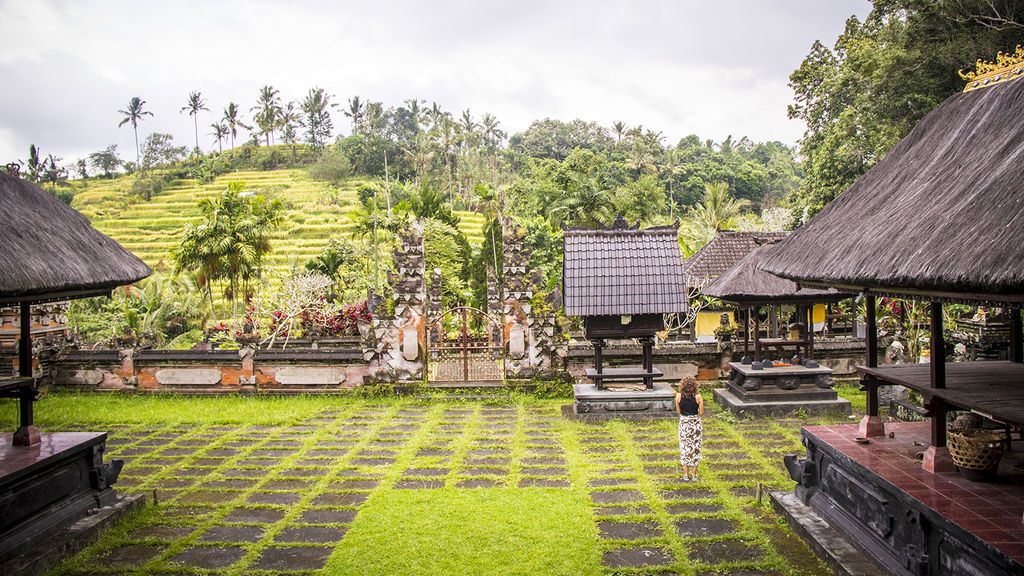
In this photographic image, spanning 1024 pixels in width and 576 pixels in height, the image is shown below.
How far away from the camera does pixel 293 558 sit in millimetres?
5977

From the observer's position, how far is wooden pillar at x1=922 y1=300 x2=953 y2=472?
5555 mm

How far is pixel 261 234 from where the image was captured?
2030 centimetres

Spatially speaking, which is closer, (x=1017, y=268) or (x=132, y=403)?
(x=1017, y=268)

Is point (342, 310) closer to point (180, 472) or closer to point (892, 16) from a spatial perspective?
point (180, 472)

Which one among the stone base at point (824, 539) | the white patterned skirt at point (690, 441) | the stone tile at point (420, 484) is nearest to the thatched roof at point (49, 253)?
the stone tile at point (420, 484)

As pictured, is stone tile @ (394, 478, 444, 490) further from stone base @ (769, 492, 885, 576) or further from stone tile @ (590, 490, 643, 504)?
stone base @ (769, 492, 885, 576)

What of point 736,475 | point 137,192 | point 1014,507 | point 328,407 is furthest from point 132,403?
point 137,192

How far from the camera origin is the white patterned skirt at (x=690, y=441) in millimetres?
7785

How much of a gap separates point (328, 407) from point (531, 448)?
4516 millimetres

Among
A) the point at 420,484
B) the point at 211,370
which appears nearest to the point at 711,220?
the point at 211,370

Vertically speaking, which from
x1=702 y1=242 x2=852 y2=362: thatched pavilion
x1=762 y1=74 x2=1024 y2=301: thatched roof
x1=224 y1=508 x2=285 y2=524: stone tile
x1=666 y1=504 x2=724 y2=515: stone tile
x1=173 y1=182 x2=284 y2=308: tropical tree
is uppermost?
x1=173 y1=182 x2=284 y2=308: tropical tree

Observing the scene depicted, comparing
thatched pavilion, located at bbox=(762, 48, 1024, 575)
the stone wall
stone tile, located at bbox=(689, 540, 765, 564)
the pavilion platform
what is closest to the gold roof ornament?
thatched pavilion, located at bbox=(762, 48, 1024, 575)

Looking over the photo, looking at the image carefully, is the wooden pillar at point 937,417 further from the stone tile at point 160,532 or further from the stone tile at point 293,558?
the stone tile at point 160,532

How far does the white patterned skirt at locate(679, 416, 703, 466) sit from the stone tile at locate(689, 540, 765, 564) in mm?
1703
